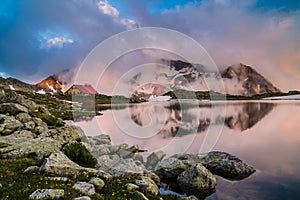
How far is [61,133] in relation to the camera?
90.9 ft

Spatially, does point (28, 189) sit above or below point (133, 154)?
above

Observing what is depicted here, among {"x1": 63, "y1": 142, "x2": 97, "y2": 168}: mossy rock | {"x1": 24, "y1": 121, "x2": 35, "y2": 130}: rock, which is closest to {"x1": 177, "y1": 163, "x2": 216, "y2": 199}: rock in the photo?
{"x1": 63, "y1": 142, "x2": 97, "y2": 168}: mossy rock

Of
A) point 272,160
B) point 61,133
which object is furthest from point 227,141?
point 61,133

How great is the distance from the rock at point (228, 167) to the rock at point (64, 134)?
1641 centimetres

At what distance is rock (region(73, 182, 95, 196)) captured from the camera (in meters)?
11.6

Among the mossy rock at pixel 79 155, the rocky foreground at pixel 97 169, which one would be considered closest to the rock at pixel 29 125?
the rocky foreground at pixel 97 169

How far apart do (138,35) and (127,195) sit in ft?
116

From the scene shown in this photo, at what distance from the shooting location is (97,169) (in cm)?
1783

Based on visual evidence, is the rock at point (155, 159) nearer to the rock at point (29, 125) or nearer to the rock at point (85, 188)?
the rock at point (85, 188)

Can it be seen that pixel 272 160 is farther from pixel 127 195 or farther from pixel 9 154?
pixel 9 154

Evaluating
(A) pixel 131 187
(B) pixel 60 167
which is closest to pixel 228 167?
(A) pixel 131 187

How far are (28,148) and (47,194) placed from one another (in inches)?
438

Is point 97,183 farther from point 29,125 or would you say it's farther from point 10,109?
point 10,109

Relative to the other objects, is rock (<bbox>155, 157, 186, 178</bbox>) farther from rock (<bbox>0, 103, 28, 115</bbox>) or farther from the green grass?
rock (<bbox>0, 103, 28, 115</bbox>)
